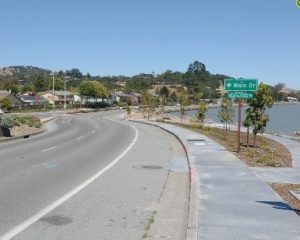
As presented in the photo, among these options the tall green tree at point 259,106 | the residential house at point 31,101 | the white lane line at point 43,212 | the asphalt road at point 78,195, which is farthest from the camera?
the residential house at point 31,101

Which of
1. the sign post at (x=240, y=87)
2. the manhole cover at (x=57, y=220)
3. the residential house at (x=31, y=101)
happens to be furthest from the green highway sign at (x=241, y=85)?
the residential house at (x=31, y=101)

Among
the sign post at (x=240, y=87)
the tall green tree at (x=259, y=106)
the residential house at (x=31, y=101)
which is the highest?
the sign post at (x=240, y=87)

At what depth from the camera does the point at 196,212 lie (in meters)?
9.66

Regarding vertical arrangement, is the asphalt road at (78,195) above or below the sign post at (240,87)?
below

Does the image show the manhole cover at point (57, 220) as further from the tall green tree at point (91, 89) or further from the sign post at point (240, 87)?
the tall green tree at point (91, 89)

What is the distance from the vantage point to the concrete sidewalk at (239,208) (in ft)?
26.9

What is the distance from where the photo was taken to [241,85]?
2177 cm

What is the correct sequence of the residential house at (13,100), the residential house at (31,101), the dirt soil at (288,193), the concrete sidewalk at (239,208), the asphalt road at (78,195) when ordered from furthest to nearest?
the residential house at (31,101) → the residential house at (13,100) → the dirt soil at (288,193) → the asphalt road at (78,195) → the concrete sidewalk at (239,208)

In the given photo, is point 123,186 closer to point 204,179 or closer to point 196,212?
point 204,179

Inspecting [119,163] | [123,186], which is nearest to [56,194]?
[123,186]

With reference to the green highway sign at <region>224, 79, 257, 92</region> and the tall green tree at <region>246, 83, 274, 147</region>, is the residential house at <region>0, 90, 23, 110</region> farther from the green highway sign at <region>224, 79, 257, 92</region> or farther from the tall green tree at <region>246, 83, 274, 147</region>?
the green highway sign at <region>224, 79, 257, 92</region>

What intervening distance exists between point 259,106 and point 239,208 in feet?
72.6

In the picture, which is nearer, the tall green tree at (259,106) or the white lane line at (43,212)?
the white lane line at (43,212)

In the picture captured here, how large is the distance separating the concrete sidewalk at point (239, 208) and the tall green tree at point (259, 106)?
50.1 feet
